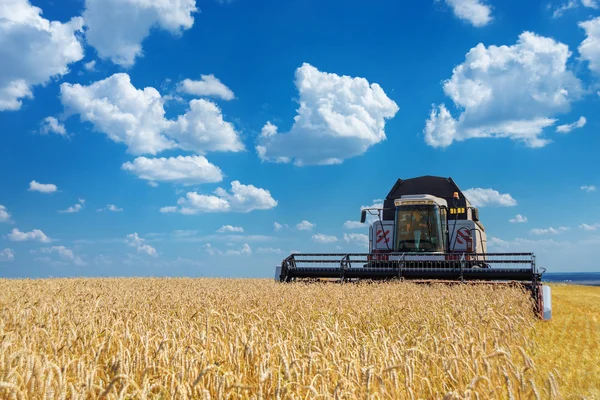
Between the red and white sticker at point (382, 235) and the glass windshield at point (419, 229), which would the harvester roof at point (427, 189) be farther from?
the glass windshield at point (419, 229)

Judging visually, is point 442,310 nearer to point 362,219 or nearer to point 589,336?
point 589,336

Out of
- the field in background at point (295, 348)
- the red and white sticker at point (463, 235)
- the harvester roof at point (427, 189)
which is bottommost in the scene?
the field in background at point (295, 348)

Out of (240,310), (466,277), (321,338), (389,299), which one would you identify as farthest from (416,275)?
Answer: (321,338)

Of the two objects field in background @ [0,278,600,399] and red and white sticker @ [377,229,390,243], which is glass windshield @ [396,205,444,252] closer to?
red and white sticker @ [377,229,390,243]

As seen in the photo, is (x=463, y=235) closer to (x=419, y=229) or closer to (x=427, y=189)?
(x=419, y=229)

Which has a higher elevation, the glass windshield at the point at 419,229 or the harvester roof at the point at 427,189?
the harvester roof at the point at 427,189

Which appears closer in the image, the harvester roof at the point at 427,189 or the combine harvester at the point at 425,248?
the combine harvester at the point at 425,248

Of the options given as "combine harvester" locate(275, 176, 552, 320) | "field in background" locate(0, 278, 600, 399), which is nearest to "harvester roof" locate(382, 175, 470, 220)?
"combine harvester" locate(275, 176, 552, 320)

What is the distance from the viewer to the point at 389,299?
28.1 feet

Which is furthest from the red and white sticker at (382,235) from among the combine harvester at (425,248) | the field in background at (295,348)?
the field in background at (295,348)

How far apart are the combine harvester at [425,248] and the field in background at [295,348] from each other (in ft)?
6.89

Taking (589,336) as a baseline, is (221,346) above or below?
above

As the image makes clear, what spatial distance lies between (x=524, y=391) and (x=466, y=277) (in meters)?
10.9

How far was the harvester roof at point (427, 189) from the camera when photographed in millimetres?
18095
